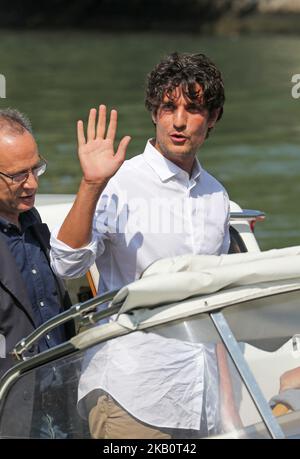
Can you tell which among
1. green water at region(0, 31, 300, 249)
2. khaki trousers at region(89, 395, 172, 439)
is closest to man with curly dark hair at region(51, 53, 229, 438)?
khaki trousers at region(89, 395, 172, 439)

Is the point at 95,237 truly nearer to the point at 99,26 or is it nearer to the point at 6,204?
the point at 6,204

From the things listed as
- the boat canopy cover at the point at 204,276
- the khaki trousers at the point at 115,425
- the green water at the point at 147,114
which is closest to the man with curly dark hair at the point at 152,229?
the khaki trousers at the point at 115,425

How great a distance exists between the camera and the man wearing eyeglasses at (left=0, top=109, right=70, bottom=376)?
3.30 metres

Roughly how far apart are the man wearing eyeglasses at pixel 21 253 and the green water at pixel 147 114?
25.5 feet

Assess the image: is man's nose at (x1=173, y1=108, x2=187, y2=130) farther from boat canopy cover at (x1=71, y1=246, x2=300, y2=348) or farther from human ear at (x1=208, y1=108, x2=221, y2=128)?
boat canopy cover at (x1=71, y1=246, x2=300, y2=348)

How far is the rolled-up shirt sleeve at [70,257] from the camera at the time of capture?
320 centimetres

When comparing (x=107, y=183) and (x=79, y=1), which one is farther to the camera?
(x=79, y=1)

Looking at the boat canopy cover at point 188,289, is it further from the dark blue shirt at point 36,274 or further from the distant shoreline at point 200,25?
the distant shoreline at point 200,25

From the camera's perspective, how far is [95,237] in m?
3.28

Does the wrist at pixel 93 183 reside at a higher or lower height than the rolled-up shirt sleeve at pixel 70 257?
higher

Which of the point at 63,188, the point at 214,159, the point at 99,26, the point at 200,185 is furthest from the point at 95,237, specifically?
the point at 99,26

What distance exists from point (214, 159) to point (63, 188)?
11.4ft

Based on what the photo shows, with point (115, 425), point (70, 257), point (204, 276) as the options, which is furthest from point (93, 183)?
point (115, 425)

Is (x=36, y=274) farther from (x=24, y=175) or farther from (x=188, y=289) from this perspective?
(x=188, y=289)
